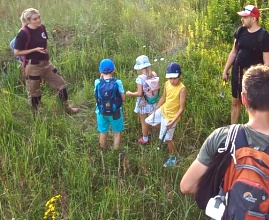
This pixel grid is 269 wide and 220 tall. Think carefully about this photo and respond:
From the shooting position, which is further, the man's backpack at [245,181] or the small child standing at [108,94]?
the small child standing at [108,94]

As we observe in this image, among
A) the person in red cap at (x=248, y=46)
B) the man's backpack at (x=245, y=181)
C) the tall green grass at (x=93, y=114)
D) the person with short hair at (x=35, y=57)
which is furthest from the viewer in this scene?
the person with short hair at (x=35, y=57)

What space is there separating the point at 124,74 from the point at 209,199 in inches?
157

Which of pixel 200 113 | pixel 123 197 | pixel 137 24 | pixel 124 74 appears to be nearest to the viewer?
pixel 123 197

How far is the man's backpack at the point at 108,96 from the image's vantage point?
4441mm

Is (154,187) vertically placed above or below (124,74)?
below

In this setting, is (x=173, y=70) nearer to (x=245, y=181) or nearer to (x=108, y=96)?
(x=108, y=96)

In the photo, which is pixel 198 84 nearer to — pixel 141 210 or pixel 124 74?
pixel 124 74

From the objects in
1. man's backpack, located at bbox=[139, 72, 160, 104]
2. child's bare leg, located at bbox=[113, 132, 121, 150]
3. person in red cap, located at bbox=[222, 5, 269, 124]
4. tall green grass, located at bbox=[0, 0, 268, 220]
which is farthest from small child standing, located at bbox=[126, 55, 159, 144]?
person in red cap, located at bbox=[222, 5, 269, 124]

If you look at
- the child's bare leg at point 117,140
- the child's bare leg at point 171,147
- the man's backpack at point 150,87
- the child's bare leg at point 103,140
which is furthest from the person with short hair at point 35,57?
the child's bare leg at point 171,147

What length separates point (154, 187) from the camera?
13.1 feet

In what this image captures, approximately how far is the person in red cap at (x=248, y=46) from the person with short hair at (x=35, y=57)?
2.40 m

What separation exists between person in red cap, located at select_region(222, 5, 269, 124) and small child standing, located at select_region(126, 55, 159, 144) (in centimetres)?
98

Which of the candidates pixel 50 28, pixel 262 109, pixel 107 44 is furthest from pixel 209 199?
pixel 50 28

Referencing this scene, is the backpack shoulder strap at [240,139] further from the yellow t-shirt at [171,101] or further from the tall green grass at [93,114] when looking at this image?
the yellow t-shirt at [171,101]
